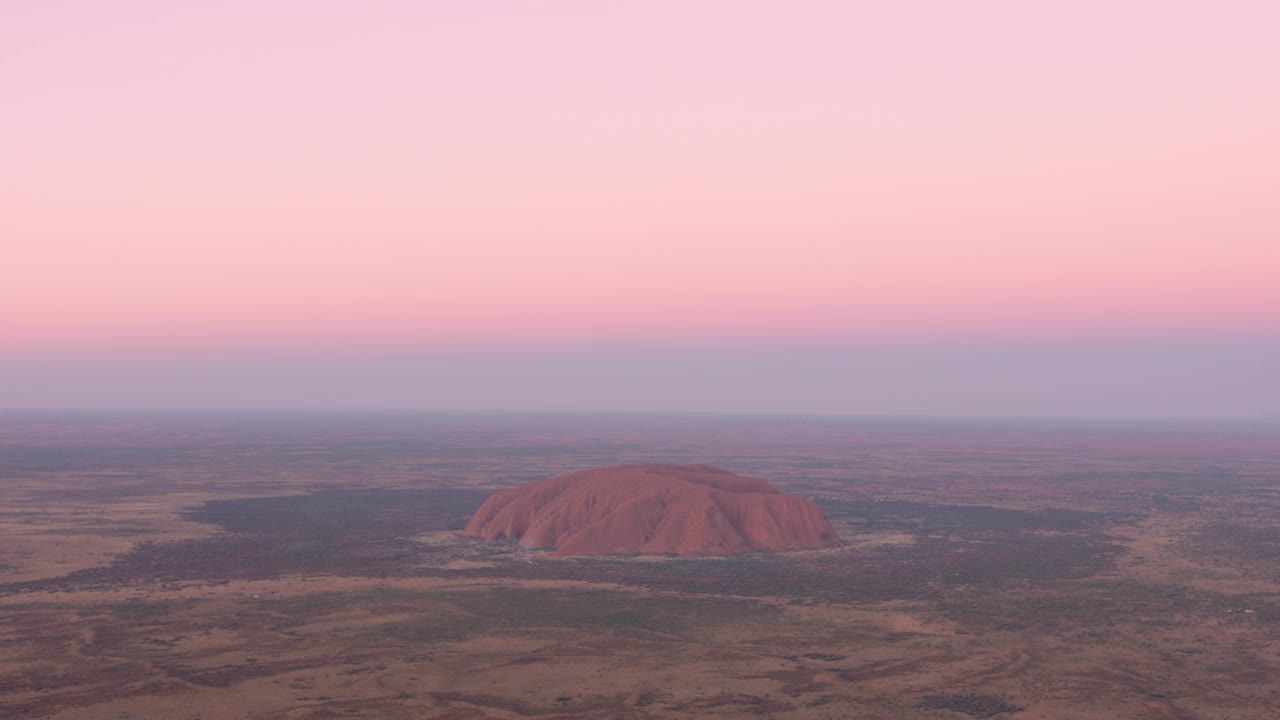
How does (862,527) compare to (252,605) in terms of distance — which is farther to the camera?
(862,527)

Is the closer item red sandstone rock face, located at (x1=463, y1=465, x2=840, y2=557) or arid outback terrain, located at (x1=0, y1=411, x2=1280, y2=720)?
arid outback terrain, located at (x1=0, y1=411, x2=1280, y2=720)

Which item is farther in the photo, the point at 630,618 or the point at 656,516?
the point at 656,516

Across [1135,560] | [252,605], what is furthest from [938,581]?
[252,605]

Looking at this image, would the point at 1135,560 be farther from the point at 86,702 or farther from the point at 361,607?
the point at 86,702

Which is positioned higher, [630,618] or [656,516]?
[656,516]
